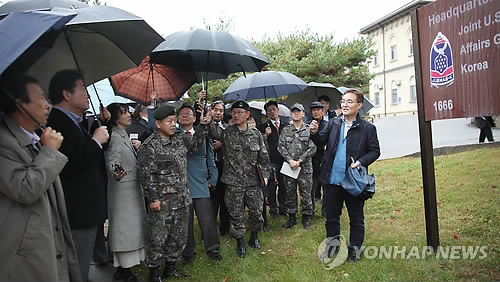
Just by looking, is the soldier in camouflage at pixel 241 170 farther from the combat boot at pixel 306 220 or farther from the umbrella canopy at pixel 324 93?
the umbrella canopy at pixel 324 93

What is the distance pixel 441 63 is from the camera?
383 centimetres

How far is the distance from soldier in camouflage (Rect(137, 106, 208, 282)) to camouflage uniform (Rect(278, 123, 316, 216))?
7.43 feet

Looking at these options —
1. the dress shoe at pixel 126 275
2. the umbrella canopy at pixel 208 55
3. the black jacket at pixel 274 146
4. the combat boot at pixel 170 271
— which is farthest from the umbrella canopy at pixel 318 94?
the dress shoe at pixel 126 275

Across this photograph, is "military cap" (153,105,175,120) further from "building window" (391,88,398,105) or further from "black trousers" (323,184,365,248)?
"building window" (391,88,398,105)

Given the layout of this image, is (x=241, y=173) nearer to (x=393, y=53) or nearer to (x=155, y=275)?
(x=155, y=275)

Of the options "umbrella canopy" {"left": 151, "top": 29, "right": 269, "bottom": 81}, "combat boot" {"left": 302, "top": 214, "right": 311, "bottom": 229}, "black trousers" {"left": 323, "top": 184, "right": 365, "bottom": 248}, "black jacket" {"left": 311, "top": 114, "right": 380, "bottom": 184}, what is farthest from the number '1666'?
"combat boot" {"left": 302, "top": 214, "right": 311, "bottom": 229}

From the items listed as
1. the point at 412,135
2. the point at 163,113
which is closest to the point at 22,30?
the point at 163,113

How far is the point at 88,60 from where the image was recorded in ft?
11.2

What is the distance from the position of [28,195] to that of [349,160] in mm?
3170

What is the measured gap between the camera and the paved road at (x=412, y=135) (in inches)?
524

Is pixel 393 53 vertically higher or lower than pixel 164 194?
higher

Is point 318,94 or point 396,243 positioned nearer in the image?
point 396,243

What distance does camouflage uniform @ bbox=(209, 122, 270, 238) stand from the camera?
459 cm

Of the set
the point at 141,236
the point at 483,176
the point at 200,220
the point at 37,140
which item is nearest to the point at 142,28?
the point at 37,140
